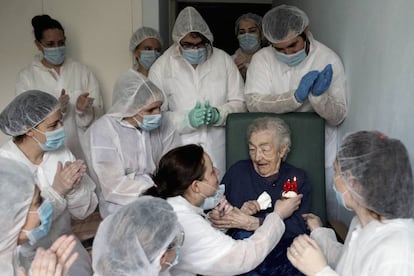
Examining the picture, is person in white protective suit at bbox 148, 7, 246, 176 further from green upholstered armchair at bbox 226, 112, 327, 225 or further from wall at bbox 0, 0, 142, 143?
wall at bbox 0, 0, 142, 143

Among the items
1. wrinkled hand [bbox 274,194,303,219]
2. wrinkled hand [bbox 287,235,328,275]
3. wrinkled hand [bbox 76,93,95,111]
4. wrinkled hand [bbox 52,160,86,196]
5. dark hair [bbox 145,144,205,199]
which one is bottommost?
wrinkled hand [bbox 274,194,303,219]

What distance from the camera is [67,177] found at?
1962 millimetres

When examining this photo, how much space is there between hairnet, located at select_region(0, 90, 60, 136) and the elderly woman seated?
890 mm

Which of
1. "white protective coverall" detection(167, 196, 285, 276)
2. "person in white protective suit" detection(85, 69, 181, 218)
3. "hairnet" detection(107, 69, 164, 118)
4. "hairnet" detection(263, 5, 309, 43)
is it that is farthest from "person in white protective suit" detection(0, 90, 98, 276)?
"hairnet" detection(263, 5, 309, 43)

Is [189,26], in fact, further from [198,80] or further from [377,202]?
[377,202]

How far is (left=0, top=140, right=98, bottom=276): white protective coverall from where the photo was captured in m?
1.94

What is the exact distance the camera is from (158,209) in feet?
4.42

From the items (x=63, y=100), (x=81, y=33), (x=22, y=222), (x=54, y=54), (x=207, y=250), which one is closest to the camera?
(x=22, y=222)

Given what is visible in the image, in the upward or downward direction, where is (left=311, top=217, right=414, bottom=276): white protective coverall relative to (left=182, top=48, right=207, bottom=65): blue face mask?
downward

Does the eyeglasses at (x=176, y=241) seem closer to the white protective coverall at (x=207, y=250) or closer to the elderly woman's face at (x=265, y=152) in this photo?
the white protective coverall at (x=207, y=250)

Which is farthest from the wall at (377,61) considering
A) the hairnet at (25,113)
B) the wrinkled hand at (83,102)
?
the wrinkled hand at (83,102)

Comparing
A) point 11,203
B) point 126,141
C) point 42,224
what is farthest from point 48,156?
point 11,203

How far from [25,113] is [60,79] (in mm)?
1275

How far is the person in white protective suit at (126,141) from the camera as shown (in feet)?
7.24
